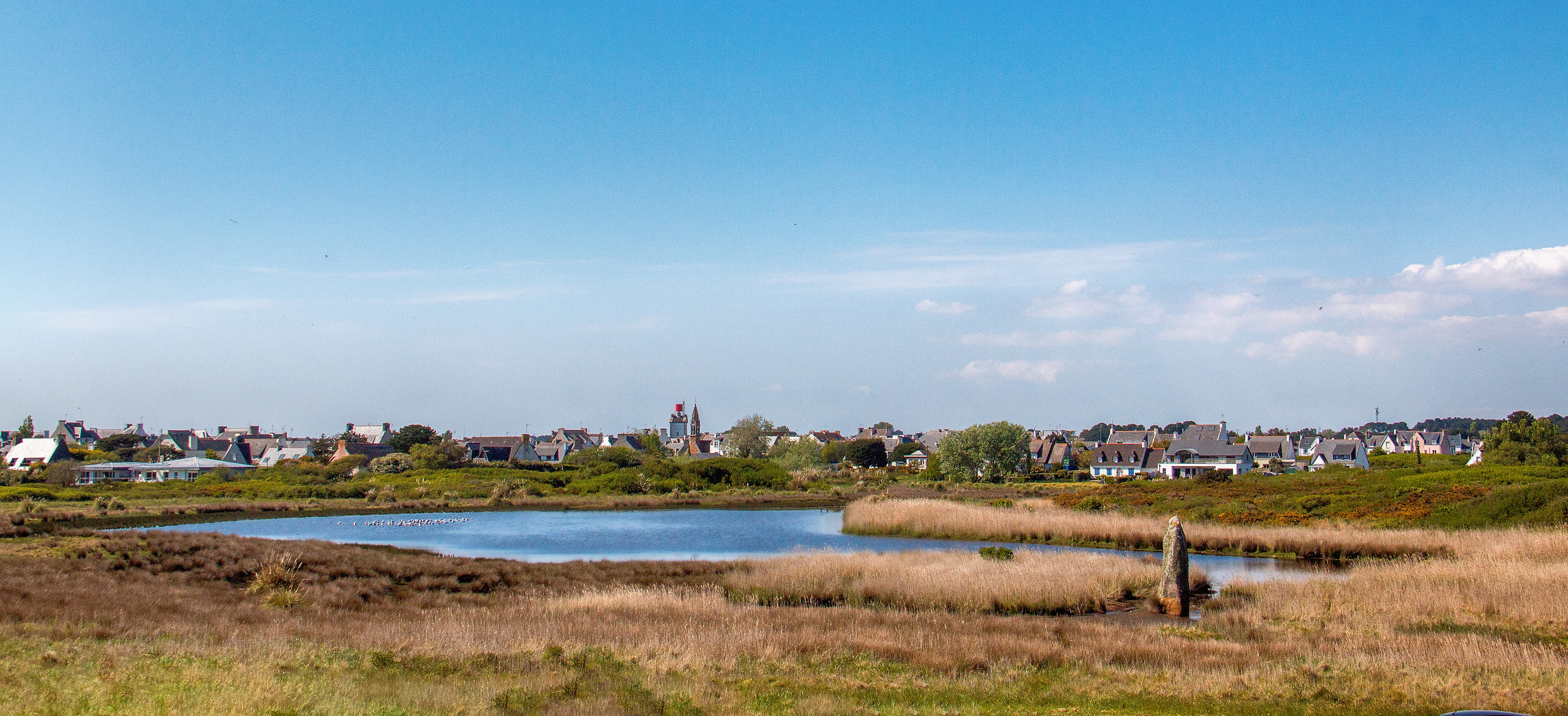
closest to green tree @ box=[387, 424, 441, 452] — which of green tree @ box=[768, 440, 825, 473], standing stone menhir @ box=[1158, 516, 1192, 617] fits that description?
green tree @ box=[768, 440, 825, 473]

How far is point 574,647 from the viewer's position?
52.1 ft

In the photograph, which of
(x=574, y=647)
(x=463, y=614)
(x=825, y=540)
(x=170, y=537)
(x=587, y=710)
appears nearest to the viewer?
(x=587, y=710)

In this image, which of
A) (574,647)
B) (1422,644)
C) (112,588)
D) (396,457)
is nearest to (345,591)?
(112,588)

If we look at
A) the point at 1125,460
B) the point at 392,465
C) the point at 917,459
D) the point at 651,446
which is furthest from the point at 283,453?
the point at 1125,460

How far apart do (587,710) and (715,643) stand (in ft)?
16.2

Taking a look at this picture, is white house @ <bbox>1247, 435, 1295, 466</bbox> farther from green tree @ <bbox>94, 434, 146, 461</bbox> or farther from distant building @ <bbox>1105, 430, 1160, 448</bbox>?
green tree @ <bbox>94, 434, 146, 461</bbox>

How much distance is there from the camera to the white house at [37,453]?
4227 inches

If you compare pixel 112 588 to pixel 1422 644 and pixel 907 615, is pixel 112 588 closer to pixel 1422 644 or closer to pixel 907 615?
pixel 907 615

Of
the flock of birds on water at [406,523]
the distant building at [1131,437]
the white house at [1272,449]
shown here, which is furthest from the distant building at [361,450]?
the white house at [1272,449]

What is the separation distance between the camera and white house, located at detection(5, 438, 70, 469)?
10738cm

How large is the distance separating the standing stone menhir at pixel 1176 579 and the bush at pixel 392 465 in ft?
298

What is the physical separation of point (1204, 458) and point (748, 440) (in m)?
73.9

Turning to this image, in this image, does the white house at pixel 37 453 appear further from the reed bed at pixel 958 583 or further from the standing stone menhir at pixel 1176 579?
the standing stone menhir at pixel 1176 579

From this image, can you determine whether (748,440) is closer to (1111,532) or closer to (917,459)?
(917,459)
